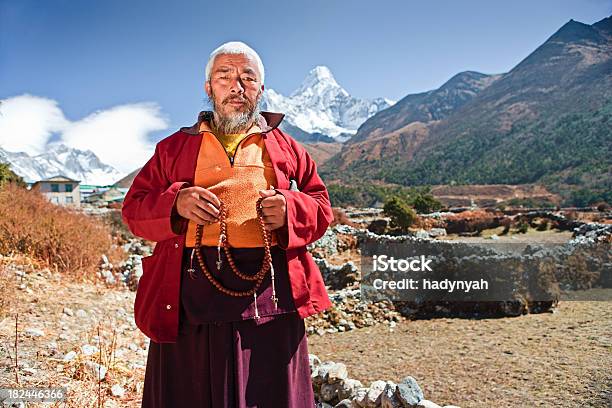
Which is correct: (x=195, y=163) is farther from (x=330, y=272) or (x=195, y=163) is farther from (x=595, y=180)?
(x=595, y=180)

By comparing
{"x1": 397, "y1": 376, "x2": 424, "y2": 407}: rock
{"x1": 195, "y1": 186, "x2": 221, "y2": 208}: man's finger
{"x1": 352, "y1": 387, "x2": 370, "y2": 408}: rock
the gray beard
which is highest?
the gray beard

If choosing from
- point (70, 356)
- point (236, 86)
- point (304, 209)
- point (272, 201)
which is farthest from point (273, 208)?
point (70, 356)

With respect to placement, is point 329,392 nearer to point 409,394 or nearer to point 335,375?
point 335,375

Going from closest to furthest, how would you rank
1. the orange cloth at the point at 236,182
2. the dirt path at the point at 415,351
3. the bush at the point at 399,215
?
the orange cloth at the point at 236,182, the dirt path at the point at 415,351, the bush at the point at 399,215

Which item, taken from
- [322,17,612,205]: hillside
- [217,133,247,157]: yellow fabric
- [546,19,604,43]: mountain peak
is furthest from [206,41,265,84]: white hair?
[546,19,604,43]: mountain peak

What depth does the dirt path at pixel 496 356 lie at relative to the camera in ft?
12.3

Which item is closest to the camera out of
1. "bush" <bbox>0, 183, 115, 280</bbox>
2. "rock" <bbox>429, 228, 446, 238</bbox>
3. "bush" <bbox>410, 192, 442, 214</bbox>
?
"bush" <bbox>0, 183, 115, 280</bbox>

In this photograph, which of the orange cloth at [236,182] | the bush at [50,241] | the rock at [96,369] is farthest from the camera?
the bush at [50,241]

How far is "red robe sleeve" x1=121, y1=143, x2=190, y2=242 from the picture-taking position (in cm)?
167

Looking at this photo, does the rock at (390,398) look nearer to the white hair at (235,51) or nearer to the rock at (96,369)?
the rock at (96,369)

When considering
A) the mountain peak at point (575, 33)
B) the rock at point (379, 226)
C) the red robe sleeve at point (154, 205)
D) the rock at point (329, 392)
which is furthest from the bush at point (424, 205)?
the mountain peak at point (575, 33)

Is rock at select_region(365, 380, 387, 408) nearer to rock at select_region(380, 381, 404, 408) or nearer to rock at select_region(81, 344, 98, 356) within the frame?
rock at select_region(380, 381, 404, 408)

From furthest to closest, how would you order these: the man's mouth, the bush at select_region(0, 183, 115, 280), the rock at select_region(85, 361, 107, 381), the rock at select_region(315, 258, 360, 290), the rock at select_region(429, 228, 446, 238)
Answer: the rock at select_region(429, 228, 446, 238) < the rock at select_region(315, 258, 360, 290) < the bush at select_region(0, 183, 115, 280) < the rock at select_region(85, 361, 107, 381) < the man's mouth

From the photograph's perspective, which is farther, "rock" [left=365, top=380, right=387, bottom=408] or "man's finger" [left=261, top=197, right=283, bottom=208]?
"rock" [left=365, top=380, right=387, bottom=408]
